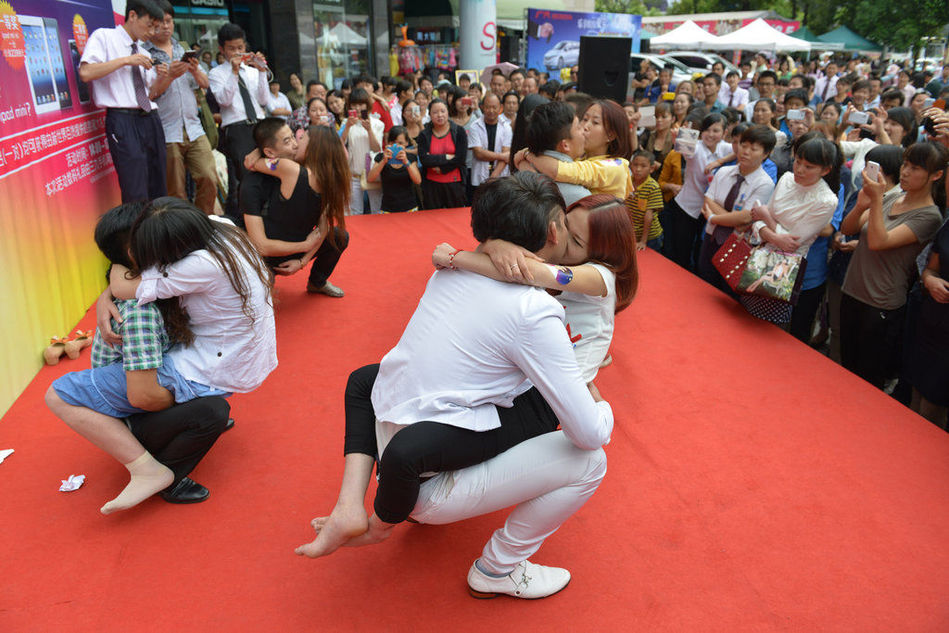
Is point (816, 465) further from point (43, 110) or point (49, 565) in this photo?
point (43, 110)

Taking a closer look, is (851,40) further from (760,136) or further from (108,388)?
(108,388)

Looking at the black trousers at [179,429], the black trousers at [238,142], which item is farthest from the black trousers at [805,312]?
the black trousers at [238,142]

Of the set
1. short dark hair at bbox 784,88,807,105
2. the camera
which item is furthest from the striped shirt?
short dark hair at bbox 784,88,807,105

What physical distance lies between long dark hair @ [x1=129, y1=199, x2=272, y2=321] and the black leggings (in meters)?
0.61

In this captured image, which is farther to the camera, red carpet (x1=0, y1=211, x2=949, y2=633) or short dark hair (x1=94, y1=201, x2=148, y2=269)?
short dark hair (x1=94, y1=201, x2=148, y2=269)

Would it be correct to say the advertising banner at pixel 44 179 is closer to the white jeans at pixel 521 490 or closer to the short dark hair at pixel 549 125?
the white jeans at pixel 521 490

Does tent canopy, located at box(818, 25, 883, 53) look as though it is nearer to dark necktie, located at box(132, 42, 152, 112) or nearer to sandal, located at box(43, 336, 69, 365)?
dark necktie, located at box(132, 42, 152, 112)

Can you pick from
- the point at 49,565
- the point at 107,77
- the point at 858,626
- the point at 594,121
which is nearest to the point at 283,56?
the point at 107,77

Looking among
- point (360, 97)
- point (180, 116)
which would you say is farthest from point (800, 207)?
point (360, 97)

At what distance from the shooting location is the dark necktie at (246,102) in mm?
4992

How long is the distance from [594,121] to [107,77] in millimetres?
2667

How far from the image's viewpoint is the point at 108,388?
6.36 feet

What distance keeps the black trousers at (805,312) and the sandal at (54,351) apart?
369cm

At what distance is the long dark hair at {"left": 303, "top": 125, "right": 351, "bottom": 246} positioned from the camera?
3.19 meters
